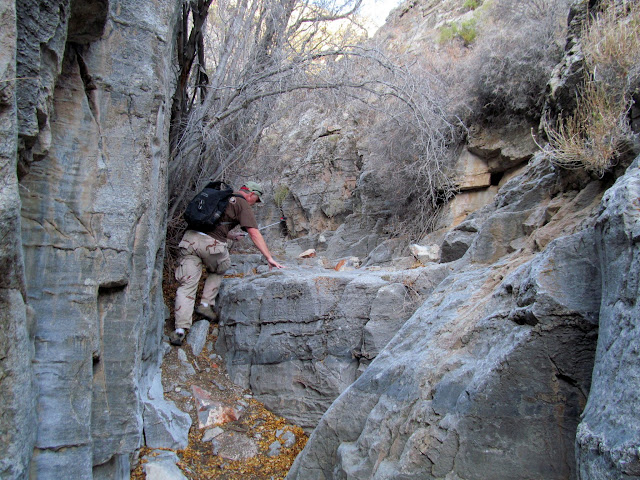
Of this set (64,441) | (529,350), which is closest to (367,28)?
(529,350)

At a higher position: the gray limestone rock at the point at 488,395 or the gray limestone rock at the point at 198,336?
the gray limestone rock at the point at 488,395

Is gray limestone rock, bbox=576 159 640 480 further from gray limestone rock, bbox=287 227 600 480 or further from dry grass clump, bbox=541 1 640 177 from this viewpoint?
dry grass clump, bbox=541 1 640 177

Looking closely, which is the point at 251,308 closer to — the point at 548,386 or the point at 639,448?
the point at 548,386

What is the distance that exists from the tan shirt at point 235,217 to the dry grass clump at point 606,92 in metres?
3.48

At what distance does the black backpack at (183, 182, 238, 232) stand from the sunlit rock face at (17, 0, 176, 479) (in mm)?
1264

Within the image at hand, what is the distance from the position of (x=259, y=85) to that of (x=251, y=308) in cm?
282

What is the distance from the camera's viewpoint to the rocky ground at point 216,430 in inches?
181

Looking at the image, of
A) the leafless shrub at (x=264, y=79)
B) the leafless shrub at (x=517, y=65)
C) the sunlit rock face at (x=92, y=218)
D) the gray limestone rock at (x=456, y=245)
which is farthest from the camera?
the leafless shrub at (x=517, y=65)

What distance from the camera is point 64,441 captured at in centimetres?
363

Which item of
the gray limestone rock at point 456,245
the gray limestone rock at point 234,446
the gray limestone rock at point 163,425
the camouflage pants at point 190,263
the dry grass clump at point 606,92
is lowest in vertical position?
the gray limestone rock at point 234,446

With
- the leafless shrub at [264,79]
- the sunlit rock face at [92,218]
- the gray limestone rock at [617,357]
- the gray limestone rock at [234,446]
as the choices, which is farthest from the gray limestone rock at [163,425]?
the gray limestone rock at [617,357]

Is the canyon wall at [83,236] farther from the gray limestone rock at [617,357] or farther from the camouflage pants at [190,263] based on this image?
the gray limestone rock at [617,357]

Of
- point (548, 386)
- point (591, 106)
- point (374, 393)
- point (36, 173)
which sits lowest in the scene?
point (374, 393)

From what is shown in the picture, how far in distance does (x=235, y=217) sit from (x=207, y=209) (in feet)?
1.28
